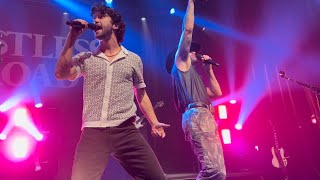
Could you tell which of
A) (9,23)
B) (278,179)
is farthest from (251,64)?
(9,23)

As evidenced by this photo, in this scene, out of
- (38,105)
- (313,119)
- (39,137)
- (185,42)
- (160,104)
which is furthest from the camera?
(160,104)

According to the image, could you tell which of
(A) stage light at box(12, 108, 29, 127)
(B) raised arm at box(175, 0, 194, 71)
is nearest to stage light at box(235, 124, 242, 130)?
(B) raised arm at box(175, 0, 194, 71)

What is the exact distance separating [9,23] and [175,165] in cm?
432

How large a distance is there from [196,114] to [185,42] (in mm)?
705

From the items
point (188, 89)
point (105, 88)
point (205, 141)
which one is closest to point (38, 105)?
point (188, 89)

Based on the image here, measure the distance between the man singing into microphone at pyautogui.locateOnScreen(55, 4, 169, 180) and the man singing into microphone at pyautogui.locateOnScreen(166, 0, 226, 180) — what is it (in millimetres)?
667

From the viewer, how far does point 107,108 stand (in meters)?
2.05

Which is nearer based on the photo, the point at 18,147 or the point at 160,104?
the point at 18,147

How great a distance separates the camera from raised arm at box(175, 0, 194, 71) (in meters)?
3.06

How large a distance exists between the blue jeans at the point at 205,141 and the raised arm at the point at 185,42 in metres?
0.49

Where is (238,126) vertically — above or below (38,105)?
below

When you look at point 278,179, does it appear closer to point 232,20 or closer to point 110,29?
point 232,20

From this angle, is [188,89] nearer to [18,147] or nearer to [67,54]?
[67,54]

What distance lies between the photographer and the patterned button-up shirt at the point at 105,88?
6.68ft
